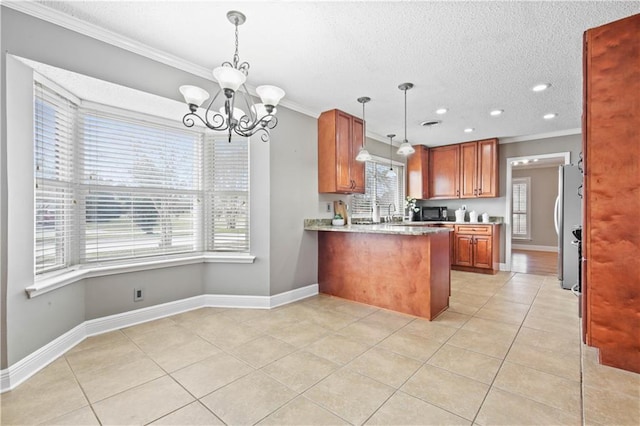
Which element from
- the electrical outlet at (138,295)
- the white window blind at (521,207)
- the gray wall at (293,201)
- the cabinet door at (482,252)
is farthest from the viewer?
the white window blind at (521,207)

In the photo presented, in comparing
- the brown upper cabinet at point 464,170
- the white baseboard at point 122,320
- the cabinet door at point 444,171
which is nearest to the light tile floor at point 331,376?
the white baseboard at point 122,320

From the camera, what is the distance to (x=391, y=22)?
2.17m

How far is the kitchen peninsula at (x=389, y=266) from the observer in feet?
10.2

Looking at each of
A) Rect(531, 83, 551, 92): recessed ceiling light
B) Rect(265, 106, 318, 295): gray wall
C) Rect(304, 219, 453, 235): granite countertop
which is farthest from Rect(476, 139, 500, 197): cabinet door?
Rect(265, 106, 318, 295): gray wall

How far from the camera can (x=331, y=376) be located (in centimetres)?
201

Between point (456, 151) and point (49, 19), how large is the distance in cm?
609

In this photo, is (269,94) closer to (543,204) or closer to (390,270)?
(390,270)

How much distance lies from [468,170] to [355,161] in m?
2.95

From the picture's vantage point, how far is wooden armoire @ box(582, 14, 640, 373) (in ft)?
6.52

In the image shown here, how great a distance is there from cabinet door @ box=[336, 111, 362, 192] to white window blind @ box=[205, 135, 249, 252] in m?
1.20

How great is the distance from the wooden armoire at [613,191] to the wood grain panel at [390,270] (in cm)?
124

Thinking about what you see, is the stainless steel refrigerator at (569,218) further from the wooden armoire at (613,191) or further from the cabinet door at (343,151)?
the cabinet door at (343,151)

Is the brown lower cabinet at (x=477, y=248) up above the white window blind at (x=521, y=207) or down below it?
below

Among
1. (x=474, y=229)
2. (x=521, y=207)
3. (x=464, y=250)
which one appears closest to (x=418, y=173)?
(x=474, y=229)
